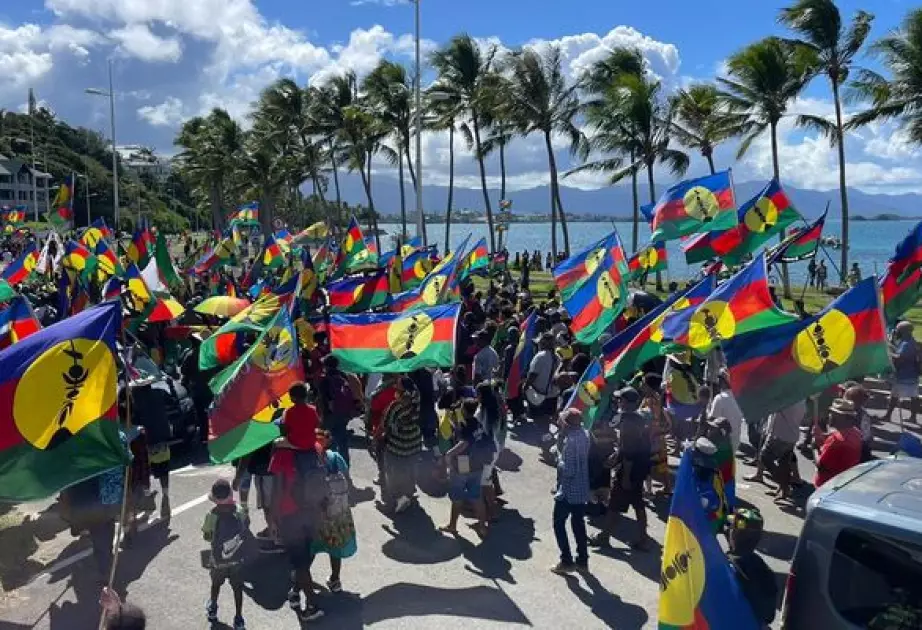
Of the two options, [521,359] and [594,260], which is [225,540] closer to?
[521,359]

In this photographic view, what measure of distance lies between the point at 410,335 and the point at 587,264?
4026 millimetres

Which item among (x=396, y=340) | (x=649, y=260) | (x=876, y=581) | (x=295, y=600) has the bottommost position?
(x=295, y=600)

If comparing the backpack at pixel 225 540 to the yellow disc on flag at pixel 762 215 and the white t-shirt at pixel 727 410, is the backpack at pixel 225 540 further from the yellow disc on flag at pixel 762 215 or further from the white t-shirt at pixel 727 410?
the yellow disc on flag at pixel 762 215

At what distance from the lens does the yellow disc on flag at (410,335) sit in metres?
8.95

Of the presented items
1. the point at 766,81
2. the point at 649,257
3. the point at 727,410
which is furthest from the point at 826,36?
the point at 727,410

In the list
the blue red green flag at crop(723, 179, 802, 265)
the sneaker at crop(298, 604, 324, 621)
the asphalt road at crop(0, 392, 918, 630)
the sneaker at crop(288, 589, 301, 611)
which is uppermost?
the blue red green flag at crop(723, 179, 802, 265)

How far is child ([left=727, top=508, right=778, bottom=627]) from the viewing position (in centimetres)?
467

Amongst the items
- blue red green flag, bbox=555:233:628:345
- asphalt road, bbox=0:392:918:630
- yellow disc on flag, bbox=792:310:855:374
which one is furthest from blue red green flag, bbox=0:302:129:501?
blue red green flag, bbox=555:233:628:345

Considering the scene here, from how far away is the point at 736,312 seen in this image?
791 centimetres

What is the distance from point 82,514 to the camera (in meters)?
6.74

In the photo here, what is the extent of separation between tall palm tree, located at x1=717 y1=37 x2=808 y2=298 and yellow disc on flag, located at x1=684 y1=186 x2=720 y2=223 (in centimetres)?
1282

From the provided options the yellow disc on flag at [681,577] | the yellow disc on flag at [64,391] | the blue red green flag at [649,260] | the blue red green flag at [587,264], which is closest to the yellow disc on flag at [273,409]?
the yellow disc on flag at [64,391]

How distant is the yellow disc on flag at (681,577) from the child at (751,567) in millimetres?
437

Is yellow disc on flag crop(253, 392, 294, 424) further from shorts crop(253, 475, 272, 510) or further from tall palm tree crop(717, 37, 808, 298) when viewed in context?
tall palm tree crop(717, 37, 808, 298)
